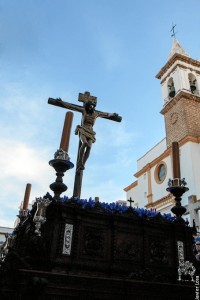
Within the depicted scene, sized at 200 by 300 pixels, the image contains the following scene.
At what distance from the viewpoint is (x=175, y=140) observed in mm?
23594

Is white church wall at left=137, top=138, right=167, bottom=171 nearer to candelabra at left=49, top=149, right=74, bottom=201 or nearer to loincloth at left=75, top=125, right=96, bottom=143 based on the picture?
loincloth at left=75, top=125, right=96, bottom=143

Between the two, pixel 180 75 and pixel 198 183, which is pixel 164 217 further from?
pixel 180 75

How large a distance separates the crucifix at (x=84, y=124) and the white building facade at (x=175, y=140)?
1284 centimetres

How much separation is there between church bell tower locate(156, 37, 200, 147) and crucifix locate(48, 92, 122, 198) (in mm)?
16036

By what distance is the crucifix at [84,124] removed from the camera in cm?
653

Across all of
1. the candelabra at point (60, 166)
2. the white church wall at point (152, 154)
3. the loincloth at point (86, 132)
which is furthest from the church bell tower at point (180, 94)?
the candelabra at point (60, 166)

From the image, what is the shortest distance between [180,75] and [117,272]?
2448 cm

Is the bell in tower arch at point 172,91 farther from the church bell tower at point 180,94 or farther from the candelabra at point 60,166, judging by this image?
the candelabra at point 60,166

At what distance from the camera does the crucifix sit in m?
6.53

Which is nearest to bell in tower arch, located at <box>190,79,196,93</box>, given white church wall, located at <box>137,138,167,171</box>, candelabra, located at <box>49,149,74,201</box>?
white church wall, located at <box>137,138,167,171</box>

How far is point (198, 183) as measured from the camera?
19.5m

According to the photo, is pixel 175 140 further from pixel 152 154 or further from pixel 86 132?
pixel 86 132

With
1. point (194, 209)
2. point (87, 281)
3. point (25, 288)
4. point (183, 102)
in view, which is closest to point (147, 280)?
point (87, 281)

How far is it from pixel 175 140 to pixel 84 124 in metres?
17.9
